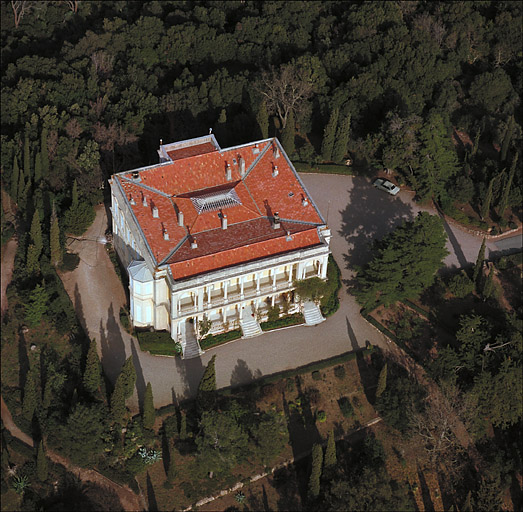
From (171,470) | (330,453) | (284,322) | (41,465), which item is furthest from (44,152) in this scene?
(330,453)

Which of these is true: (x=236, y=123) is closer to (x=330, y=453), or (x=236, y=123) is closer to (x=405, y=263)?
(x=405, y=263)

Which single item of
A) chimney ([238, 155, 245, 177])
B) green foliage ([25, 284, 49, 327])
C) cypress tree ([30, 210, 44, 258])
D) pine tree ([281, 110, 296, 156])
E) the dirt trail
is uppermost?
chimney ([238, 155, 245, 177])

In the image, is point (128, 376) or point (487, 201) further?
point (487, 201)

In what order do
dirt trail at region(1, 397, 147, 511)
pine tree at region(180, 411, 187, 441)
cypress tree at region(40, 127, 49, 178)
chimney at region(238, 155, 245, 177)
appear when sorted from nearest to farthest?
dirt trail at region(1, 397, 147, 511), pine tree at region(180, 411, 187, 441), chimney at region(238, 155, 245, 177), cypress tree at region(40, 127, 49, 178)

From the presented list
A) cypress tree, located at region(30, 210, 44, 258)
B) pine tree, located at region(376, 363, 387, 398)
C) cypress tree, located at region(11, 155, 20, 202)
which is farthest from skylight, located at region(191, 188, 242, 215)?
cypress tree, located at region(11, 155, 20, 202)

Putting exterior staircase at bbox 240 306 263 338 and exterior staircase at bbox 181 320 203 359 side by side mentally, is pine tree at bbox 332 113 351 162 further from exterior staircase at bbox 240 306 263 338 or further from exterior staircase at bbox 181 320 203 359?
exterior staircase at bbox 181 320 203 359

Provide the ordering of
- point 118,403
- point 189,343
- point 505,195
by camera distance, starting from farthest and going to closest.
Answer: point 505,195 < point 189,343 < point 118,403

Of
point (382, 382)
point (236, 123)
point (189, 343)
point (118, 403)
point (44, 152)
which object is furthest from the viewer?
point (236, 123)
